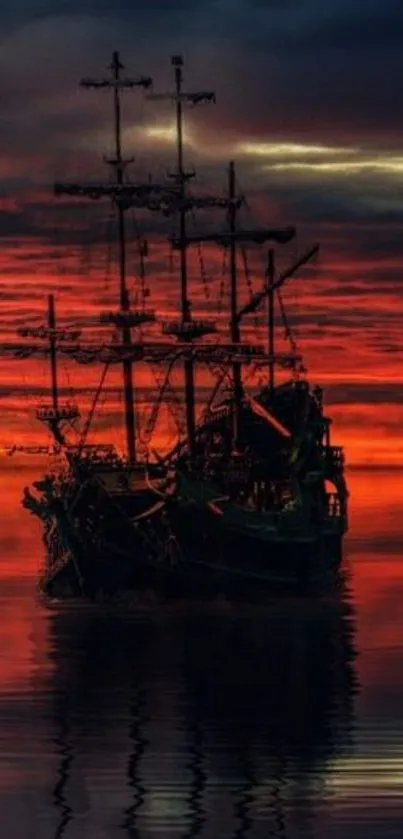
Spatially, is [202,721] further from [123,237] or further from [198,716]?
[123,237]

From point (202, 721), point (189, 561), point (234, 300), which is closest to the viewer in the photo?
point (202, 721)

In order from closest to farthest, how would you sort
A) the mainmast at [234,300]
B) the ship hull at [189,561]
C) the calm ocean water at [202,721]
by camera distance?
the calm ocean water at [202,721] < the ship hull at [189,561] < the mainmast at [234,300]

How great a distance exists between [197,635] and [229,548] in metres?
14.1

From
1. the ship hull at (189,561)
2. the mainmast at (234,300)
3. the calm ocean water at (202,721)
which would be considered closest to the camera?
the calm ocean water at (202,721)

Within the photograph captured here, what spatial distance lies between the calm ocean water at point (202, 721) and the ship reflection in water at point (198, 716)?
72 mm

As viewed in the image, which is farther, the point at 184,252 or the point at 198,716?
the point at 184,252

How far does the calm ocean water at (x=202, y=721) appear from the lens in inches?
1989

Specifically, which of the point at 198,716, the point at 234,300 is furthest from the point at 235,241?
the point at 198,716

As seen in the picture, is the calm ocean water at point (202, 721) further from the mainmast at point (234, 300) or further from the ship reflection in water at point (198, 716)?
the mainmast at point (234, 300)

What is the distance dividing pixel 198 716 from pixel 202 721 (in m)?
1.19

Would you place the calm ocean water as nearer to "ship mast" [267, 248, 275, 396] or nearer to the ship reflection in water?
the ship reflection in water

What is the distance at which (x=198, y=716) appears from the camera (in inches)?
2648

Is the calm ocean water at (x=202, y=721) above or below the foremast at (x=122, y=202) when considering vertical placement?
below

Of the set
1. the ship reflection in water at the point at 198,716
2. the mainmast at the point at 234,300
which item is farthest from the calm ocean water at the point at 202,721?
the mainmast at the point at 234,300
